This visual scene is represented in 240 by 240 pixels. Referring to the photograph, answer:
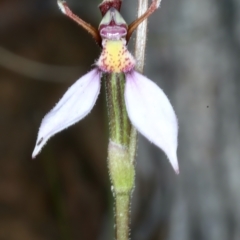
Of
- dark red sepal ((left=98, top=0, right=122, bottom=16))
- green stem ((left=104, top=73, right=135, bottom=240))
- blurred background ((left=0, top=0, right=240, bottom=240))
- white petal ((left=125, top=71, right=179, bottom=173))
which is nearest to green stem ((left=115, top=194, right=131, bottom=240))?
green stem ((left=104, top=73, right=135, bottom=240))

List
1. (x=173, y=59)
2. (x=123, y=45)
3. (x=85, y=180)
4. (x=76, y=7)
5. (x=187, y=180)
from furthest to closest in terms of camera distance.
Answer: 1. (x=76, y=7)
2. (x=85, y=180)
3. (x=173, y=59)
4. (x=187, y=180)
5. (x=123, y=45)

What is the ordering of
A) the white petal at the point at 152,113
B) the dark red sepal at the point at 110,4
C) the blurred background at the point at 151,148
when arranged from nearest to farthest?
the white petal at the point at 152,113, the dark red sepal at the point at 110,4, the blurred background at the point at 151,148

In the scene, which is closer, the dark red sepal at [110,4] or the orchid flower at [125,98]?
the orchid flower at [125,98]

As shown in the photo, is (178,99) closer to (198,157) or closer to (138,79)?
(198,157)

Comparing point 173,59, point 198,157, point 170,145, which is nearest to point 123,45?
point 170,145

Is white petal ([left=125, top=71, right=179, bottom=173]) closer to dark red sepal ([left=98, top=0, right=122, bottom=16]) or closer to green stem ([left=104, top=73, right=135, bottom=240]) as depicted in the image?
green stem ([left=104, top=73, right=135, bottom=240])

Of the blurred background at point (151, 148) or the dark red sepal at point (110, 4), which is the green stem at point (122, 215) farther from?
the blurred background at point (151, 148)

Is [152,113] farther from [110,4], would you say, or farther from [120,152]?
[110,4]

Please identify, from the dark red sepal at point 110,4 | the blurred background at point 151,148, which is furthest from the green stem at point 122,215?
the blurred background at point 151,148
